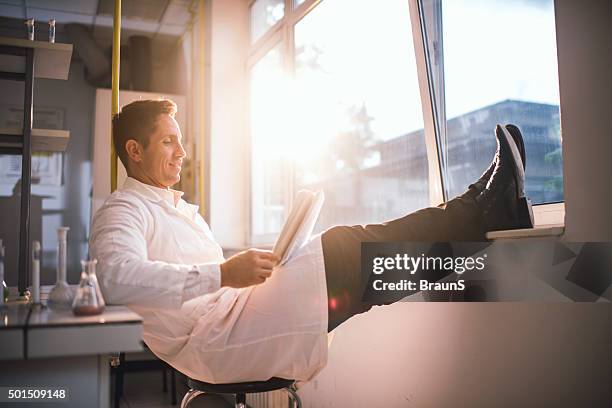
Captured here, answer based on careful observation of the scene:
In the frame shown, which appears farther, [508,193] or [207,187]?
[207,187]

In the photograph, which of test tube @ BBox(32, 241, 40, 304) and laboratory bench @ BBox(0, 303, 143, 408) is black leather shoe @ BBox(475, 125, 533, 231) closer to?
laboratory bench @ BBox(0, 303, 143, 408)

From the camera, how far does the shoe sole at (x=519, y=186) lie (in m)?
1.57

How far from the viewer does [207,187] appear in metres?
4.04

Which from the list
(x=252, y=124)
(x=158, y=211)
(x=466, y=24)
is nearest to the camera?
(x=158, y=211)

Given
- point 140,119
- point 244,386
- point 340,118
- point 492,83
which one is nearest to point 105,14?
point 340,118

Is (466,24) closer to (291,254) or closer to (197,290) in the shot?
(291,254)

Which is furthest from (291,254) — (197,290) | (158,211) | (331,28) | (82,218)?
(82,218)

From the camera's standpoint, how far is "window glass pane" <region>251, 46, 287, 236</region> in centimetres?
355

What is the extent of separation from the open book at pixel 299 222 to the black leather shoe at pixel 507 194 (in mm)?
472

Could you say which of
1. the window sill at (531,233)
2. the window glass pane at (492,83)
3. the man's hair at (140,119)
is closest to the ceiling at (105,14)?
the man's hair at (140,119)

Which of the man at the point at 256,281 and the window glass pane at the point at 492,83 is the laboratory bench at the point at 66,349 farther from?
the window glass pane at the point at 492,83

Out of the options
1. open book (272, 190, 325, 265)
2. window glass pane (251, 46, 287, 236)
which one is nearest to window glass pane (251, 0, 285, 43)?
window glass pane (251, 46, 287, 236)

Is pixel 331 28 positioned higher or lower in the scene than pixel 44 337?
higher

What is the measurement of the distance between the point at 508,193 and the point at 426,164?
65cm
